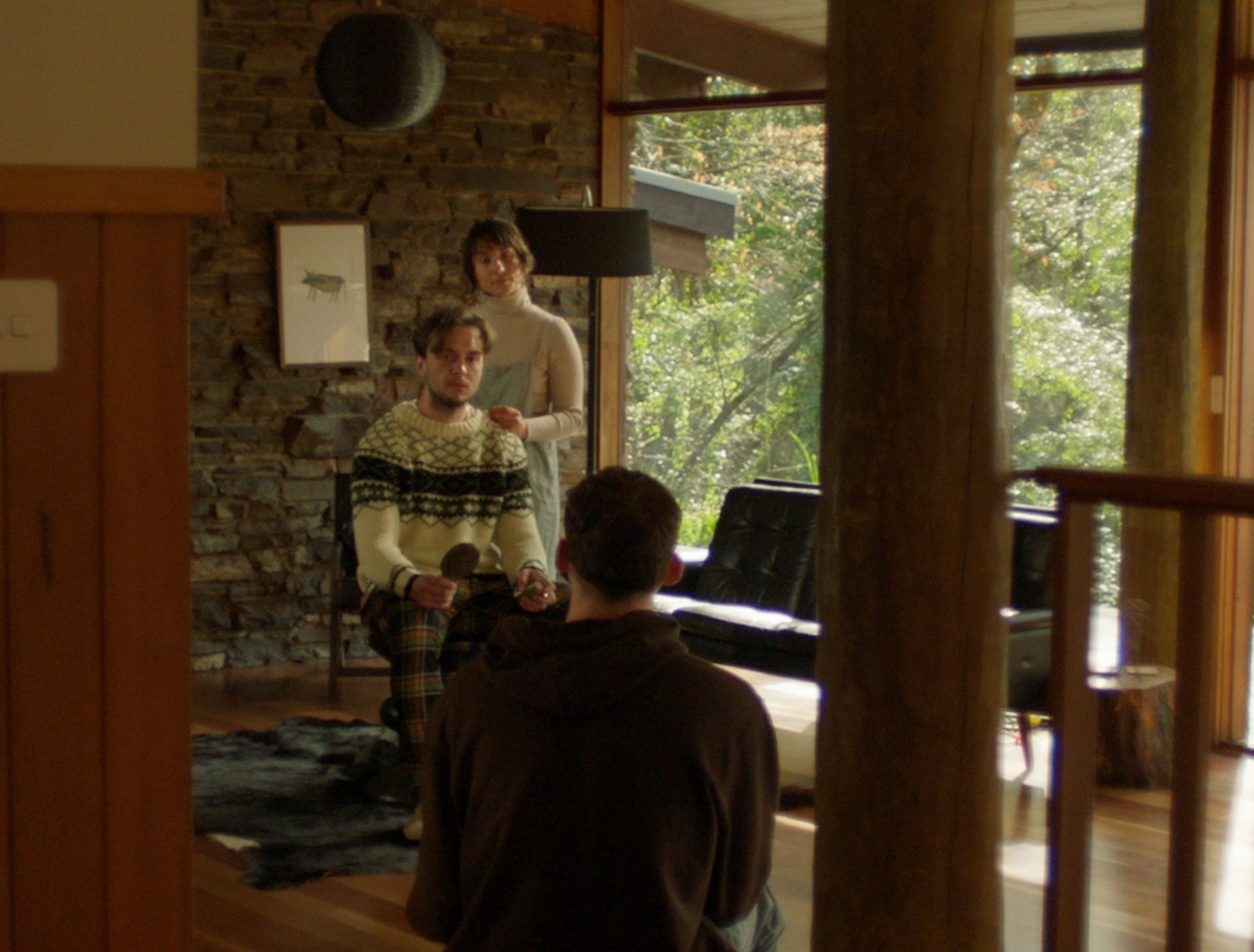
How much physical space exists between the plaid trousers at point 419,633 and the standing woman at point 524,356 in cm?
68

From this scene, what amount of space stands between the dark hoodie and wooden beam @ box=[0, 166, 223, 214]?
27.3 inches

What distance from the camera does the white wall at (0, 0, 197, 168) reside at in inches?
72.9

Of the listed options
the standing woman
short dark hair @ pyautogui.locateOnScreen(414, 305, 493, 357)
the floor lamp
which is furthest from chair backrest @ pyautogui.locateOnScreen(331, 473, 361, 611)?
short dark hair @ pyautogui.locateOnScreen(414, 305, 493, 357)

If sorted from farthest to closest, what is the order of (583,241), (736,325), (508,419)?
1. (736,325)
2. (583,241)
3. (508,419)

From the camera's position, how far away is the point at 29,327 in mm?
1877

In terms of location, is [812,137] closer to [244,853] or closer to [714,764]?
[244,853]

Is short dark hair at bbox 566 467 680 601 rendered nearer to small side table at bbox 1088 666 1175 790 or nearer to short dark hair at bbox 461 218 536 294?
short dark hair at bbox 461 218 536 294

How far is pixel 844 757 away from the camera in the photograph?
2.16m

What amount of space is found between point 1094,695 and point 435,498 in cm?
193

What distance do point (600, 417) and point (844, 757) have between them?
4.60m

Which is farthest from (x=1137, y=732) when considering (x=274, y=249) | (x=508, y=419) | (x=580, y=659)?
(x=274, y=249)

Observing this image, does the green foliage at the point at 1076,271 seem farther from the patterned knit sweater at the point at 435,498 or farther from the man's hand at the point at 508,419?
the patterned knit sweater at the point at 435,498

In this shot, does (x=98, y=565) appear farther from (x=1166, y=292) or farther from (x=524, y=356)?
(x=1166, y=292)

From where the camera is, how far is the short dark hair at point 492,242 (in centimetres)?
425
